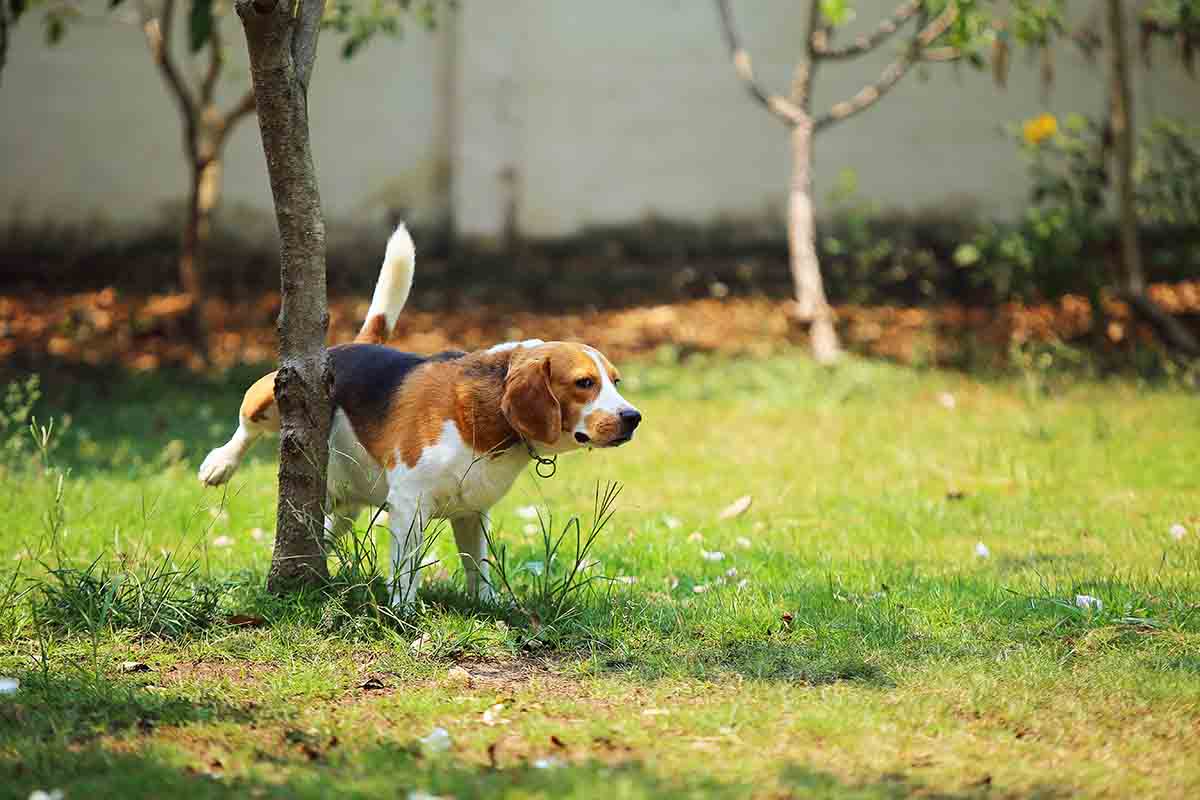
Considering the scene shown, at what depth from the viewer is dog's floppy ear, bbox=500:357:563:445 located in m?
3.89

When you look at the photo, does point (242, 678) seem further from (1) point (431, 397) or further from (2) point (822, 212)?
(2) point (822, 212)

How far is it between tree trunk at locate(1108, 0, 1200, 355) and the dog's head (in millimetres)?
5801

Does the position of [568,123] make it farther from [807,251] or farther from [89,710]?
[89,710]

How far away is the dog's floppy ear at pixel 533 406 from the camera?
3895 millimetres

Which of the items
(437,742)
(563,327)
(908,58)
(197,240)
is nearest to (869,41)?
(908,58)

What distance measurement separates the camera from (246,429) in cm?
460

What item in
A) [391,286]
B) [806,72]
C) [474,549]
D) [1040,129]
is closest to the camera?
[474,549]

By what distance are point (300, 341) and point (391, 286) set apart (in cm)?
67

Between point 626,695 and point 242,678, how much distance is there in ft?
3.16

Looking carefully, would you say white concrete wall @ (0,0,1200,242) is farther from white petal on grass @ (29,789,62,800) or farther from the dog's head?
white petal on grass @ (29,789,62,800)

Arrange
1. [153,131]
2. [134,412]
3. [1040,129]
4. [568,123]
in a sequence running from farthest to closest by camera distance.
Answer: [568,123], [153,131], [1040,129], [134,412]

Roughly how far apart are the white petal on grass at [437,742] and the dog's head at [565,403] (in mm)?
1084

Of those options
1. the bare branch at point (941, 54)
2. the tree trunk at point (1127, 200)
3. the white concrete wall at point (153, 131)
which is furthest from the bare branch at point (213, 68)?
the tree trunk at point (1127, 200)

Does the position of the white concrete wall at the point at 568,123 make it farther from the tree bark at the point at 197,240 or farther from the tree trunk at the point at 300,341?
the tree trunk at the point at 300,341
